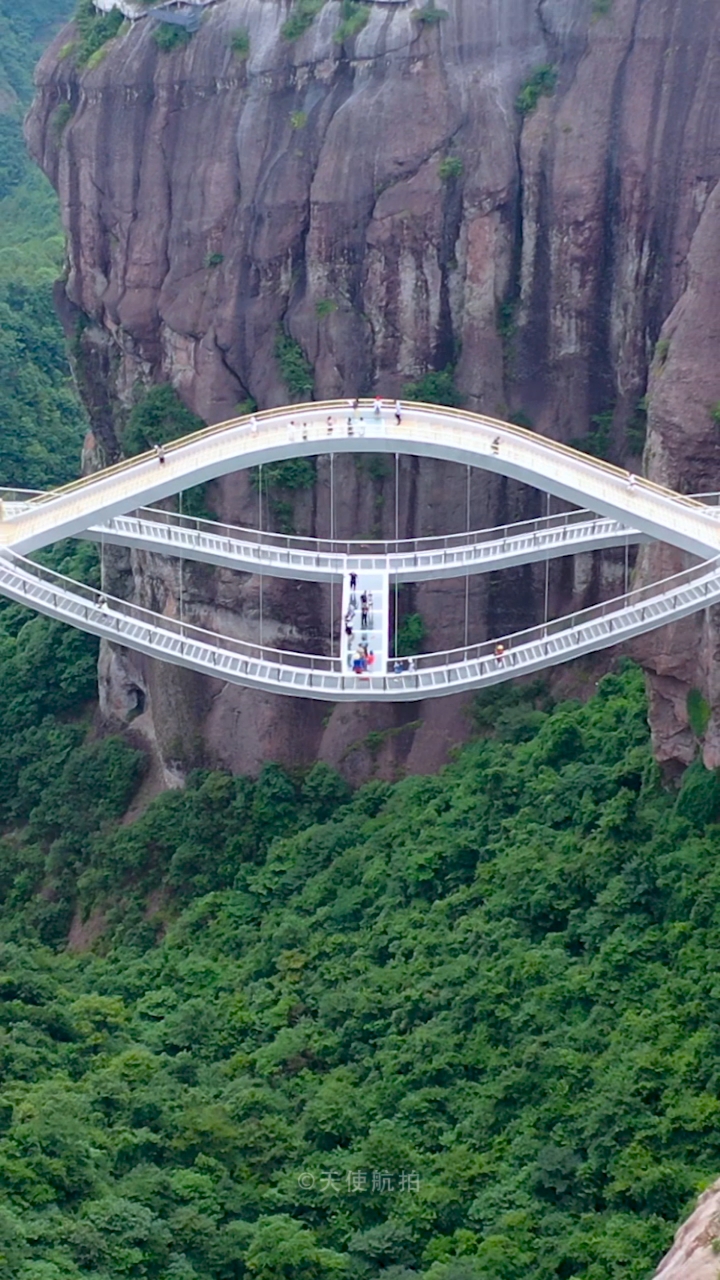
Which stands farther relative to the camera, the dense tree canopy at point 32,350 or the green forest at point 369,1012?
the dense tree canopy at point 32,350

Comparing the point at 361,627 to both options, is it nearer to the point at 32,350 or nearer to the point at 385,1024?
the point at 385,1024

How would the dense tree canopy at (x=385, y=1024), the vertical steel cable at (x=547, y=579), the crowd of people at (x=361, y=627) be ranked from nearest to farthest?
the dense tree canopy at (x=385, y=1024), the crowd of people at (x=361, y=627), the vertical steel cable at (x=547, y=579)

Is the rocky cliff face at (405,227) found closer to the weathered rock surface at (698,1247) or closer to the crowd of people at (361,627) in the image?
the crowd of people at (361,627)

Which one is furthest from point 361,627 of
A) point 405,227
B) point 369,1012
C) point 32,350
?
point 32,350

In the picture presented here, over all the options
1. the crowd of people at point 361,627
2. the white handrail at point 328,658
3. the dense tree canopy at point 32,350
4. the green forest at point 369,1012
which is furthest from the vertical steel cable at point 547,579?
the dense tree canopy at point 32,350

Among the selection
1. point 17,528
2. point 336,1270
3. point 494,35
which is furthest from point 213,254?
point 336,1270

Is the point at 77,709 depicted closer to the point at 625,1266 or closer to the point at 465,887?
the point at 465,887
